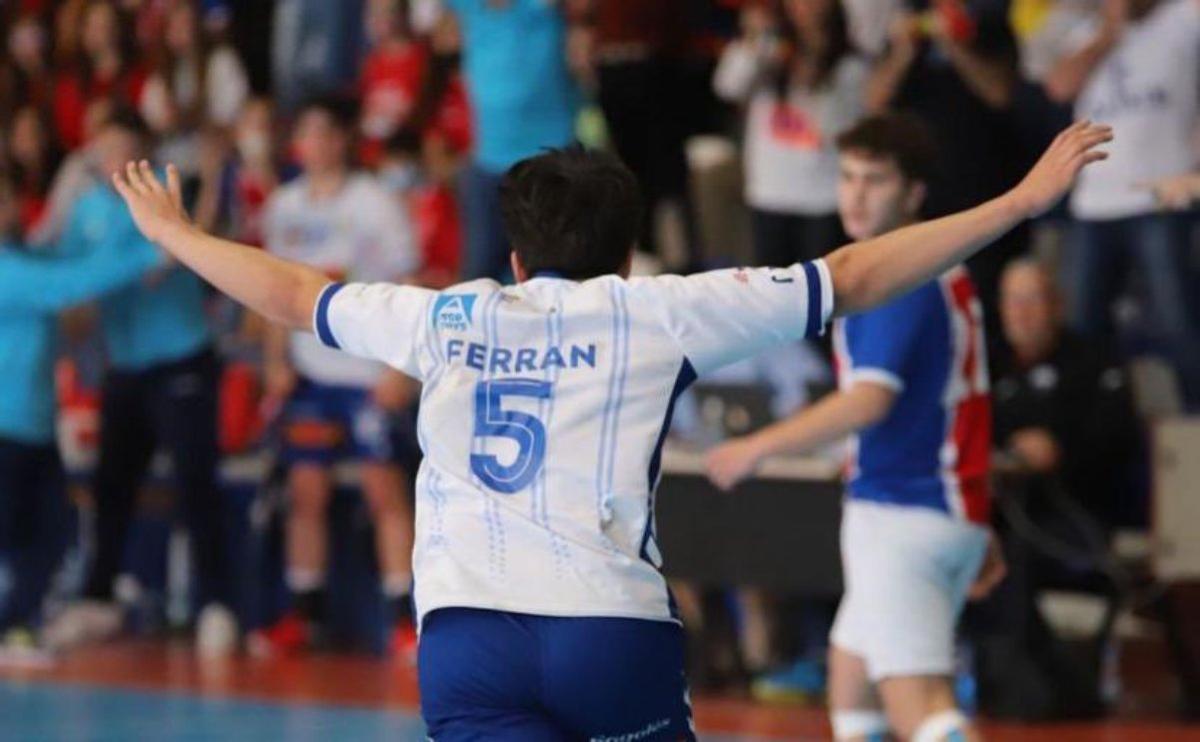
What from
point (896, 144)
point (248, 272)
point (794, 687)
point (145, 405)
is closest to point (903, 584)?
point (896, 144)

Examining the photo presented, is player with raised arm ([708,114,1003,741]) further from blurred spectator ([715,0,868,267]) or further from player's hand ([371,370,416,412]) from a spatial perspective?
player's hand ([371,370,416,412])

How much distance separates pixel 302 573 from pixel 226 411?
1088mm

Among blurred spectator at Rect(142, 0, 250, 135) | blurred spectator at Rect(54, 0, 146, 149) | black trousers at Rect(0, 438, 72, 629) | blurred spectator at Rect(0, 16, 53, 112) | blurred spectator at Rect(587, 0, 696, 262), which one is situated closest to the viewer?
blurred spectator at Rect(587, 0, 696, 262)

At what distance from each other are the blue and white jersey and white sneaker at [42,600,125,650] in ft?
20.7

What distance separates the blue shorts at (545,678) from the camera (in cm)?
427

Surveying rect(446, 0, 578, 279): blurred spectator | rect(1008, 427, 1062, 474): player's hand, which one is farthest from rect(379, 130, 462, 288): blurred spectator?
rect(1008, 427, 1062, 474): player's hand

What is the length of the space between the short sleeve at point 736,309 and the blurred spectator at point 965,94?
6.31 metres

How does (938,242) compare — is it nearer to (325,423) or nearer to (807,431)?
(807,431)

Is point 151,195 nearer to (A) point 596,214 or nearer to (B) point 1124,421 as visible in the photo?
(A) point 596,214

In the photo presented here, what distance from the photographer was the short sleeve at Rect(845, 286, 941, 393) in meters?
6.32

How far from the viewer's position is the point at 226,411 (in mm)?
12312

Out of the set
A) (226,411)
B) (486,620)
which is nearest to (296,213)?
(226,411)

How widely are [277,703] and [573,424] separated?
6115 millimetres

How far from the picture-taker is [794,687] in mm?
10141
